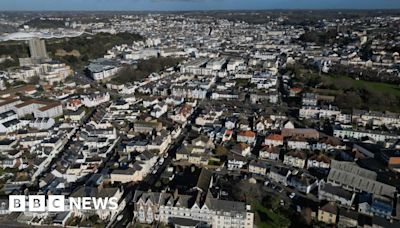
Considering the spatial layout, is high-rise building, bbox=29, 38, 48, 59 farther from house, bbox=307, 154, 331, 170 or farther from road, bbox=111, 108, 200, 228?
house, bbox=307, 154, 331, 170

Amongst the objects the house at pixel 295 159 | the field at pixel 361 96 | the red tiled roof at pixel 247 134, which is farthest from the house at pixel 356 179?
the field at pixel 361 96

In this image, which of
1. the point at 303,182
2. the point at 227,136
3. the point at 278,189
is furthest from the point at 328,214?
the point at 227,136

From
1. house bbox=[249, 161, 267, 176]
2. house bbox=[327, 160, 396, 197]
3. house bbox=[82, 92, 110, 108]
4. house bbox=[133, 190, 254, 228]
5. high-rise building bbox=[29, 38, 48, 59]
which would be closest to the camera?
house bbox=[133, 190, 254, 228]

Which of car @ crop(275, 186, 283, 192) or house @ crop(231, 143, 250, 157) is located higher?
house @ crop(231, 143, 250, 157)

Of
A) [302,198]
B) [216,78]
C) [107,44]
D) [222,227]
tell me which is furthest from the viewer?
[107,44]

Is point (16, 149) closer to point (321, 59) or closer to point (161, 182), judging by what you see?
point (161, 182)

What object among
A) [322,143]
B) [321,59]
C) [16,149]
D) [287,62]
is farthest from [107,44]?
[322,143]

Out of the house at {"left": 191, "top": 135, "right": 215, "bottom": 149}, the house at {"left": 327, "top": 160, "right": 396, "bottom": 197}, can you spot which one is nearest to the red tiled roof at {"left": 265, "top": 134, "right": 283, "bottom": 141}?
the house at {"left": 191, "top": 135, "right": 215, "bottom": 149}
